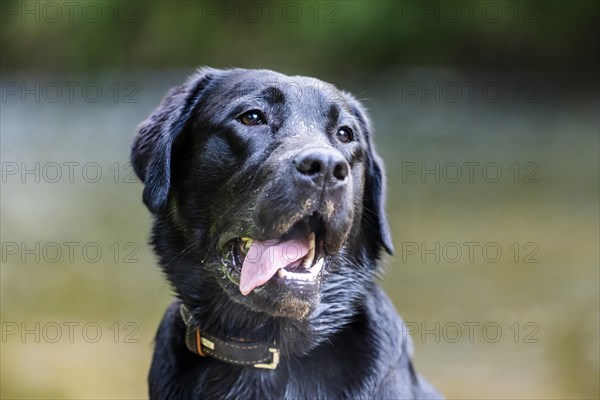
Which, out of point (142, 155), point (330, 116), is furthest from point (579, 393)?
point (142, 155)

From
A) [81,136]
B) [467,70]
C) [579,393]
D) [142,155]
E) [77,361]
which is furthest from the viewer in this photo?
[467,70]

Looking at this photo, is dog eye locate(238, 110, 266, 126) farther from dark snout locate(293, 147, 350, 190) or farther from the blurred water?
the blurred water

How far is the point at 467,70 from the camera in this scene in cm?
1443

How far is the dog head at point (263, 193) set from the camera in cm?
252

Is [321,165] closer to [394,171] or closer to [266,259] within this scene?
[266,259]

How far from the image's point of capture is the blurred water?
194 inches

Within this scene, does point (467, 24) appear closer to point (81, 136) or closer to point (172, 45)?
point (172, 45)

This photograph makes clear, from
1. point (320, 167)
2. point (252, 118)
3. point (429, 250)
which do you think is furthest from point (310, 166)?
point (429, 250)

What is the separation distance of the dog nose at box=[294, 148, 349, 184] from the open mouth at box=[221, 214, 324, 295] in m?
0.17

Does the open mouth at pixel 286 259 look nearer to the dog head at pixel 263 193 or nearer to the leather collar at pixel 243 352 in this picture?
the dog head at pixel 263 193

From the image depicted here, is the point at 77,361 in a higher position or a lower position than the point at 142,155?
lower

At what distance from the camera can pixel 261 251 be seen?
2.61 metres

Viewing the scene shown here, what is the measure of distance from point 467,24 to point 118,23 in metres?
6.85

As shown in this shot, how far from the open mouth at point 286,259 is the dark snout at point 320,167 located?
152mm
